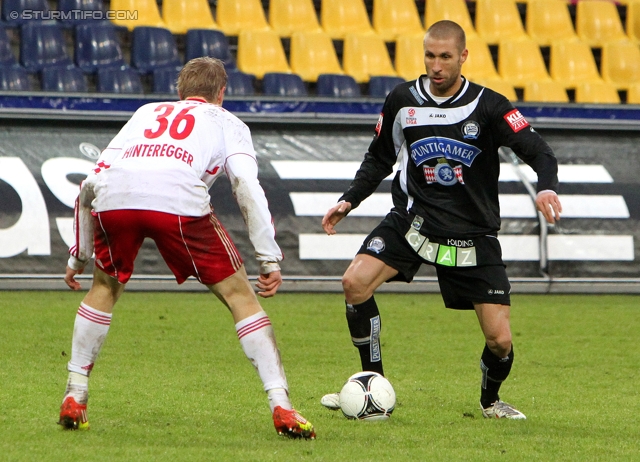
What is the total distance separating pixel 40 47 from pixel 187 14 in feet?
7.54

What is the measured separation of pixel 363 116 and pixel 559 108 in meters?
2.81

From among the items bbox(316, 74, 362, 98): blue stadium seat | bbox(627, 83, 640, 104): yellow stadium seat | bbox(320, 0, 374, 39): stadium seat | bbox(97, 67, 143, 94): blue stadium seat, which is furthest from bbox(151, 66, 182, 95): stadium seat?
bbox(627, 83, 640, 104): yellow stadium seat

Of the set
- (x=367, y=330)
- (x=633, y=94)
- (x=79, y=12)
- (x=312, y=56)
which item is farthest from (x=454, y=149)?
(x=633, y=94)

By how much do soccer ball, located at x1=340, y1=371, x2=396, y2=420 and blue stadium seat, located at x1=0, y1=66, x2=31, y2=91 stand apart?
7679 mm

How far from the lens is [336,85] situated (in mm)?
12680

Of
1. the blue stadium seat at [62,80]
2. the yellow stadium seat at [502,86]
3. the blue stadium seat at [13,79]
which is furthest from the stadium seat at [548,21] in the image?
the blue stadium seat at [13,79]

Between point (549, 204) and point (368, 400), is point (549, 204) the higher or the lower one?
the higher one

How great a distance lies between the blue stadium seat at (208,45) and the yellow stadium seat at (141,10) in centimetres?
71

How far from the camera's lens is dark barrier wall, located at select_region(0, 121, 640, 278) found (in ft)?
29.9

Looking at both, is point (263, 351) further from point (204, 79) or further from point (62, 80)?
point (62, 80)

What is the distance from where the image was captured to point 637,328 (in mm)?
8203

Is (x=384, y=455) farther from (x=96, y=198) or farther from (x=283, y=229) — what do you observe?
(x=283, y=229)

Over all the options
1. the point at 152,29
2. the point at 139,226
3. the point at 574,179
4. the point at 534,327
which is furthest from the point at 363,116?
the point at 139,226

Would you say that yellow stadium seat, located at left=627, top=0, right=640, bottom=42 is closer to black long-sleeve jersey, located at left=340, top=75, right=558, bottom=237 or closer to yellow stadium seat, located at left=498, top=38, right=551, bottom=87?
yellow stadium seat, located at left=498, top=38, right=551, bottom=87
